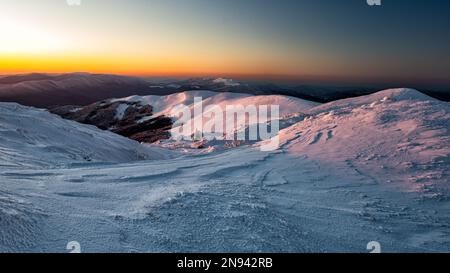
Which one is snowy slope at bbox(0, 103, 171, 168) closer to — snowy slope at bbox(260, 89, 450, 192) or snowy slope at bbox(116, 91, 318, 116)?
snowy slope at bbox(260, 89, 450, 192)

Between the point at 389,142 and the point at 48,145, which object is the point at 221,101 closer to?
the point at 48,145

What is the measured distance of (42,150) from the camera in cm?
1320

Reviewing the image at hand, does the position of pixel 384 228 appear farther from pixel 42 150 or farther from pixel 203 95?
pixel 203 95

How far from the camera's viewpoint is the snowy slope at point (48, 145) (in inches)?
448

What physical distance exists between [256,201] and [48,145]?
38.0 feet

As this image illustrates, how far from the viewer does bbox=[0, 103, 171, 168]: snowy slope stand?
1139cm

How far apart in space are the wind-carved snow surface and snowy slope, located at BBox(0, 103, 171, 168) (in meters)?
0.37

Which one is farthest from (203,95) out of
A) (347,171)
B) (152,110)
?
(347,171)

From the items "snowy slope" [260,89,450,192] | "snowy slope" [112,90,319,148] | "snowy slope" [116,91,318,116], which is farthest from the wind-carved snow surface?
"snowy slope" [116,91,318,116]

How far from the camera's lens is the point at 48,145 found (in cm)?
1421

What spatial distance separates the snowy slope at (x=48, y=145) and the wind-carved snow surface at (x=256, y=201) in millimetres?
373

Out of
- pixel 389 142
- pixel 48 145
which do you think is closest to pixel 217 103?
pixel 48 145

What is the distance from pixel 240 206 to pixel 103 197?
2967 millimetres

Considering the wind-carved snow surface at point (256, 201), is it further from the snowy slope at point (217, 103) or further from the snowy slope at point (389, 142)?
the snowy slope at point (217, 103)
